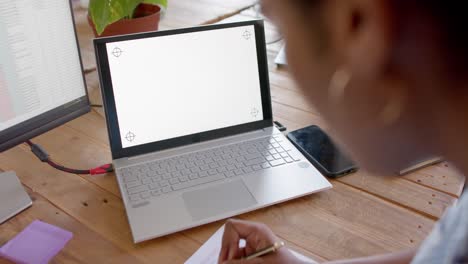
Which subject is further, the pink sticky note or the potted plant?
the potted plant

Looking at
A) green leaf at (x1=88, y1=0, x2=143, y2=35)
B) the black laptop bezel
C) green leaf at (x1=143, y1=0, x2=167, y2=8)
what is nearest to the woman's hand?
the black laptop bezel

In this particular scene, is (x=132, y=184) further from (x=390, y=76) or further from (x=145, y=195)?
(x=390, y=76)

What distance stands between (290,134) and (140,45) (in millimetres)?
353

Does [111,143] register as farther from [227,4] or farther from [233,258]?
[227,4]

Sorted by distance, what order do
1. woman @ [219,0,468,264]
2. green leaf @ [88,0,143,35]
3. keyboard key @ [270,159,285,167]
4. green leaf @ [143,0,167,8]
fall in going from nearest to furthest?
woman @ [219,0,468,264] → keyboard key @ [270,159,285,167] → green leaf @ [88,0,143,35] → green leaf @ [143,0,167,8]

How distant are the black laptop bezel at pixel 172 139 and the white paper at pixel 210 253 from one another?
23cm

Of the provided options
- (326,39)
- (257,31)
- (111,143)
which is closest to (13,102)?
(111,143)

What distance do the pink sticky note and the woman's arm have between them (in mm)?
418

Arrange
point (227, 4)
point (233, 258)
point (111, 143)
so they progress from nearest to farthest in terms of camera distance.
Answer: point (233, 258) < point (111, 143) < point (227, 4)

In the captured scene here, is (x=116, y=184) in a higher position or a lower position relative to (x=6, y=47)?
lower

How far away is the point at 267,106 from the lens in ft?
3.13

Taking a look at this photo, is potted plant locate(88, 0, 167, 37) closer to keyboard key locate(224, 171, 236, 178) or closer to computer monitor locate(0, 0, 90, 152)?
computer monitor locate(0, 0, 90, 152)

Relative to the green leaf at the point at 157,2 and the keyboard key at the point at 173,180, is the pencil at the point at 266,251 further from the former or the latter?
the green leaf at the point at 157,2

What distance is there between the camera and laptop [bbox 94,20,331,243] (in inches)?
31.3
